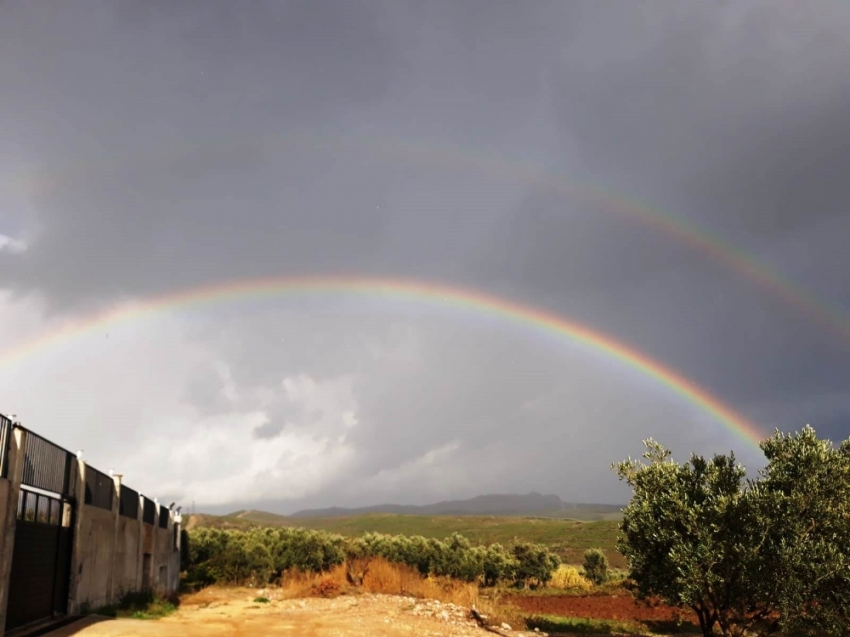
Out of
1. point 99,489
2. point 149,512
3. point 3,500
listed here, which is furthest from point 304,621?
point 149,512

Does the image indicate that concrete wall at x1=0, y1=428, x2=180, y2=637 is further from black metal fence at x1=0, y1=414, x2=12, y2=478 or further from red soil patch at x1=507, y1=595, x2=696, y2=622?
red soil patch at x1=507, y1=595, x2=696, y2=622

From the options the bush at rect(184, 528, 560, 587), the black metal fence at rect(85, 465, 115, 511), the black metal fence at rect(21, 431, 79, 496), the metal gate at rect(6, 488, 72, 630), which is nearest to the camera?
the metal gate at rect(6, 488, 72, 630)

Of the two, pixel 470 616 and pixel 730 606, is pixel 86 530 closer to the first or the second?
pixel 470 616

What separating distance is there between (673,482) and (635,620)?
14537mm

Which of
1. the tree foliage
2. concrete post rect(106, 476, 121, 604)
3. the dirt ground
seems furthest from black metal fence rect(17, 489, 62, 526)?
the tree foliage

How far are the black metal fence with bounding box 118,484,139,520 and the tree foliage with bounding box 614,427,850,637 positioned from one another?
22272 millimetres

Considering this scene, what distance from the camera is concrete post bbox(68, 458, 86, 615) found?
20.4 metres

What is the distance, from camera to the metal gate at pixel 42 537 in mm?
16688

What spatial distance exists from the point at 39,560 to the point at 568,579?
4133 cm

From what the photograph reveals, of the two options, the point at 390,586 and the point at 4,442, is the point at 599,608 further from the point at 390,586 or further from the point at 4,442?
the point at 4,442

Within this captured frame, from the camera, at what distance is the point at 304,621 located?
24734mm

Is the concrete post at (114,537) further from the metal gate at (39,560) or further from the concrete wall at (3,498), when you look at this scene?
the concrete wall at (3,498)

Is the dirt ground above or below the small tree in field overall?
above

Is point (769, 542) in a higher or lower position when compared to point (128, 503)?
lower
